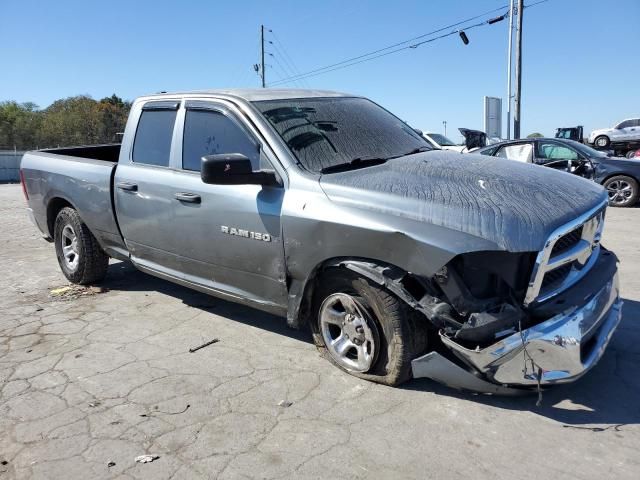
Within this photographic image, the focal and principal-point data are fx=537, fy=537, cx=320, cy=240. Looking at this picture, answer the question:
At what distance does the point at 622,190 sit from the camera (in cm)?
1150

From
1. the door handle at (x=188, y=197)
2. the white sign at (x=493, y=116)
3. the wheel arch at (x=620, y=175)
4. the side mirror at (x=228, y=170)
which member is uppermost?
the white sign at (x=493, y=116)

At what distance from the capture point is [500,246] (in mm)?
2734

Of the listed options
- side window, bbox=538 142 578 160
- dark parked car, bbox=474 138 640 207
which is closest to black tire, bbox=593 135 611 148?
dark parked car, bbox=474 138 640 207

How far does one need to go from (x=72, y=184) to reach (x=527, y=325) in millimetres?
4644

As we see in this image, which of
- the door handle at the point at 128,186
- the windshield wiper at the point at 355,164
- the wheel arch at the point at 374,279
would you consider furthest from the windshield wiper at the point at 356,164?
the door handle at the point at 128,186

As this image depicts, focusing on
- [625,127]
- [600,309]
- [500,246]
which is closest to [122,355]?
[500,246]

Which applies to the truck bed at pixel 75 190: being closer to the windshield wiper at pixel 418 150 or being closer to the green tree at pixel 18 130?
the windshield wiper at pixel 418 150

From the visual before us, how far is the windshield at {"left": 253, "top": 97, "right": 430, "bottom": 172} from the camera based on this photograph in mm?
3787

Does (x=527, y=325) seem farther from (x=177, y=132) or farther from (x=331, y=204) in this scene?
(x=177, y=132)

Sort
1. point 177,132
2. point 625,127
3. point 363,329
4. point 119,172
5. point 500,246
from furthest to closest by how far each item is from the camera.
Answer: point 625,127, point 119,172, point 177,132, point 363,329, point 500,246

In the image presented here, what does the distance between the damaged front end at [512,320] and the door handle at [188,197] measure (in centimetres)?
201

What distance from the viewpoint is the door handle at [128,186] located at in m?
4.73

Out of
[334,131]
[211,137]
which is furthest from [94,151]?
[334,131]

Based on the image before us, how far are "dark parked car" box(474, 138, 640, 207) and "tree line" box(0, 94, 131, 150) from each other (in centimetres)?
3364
